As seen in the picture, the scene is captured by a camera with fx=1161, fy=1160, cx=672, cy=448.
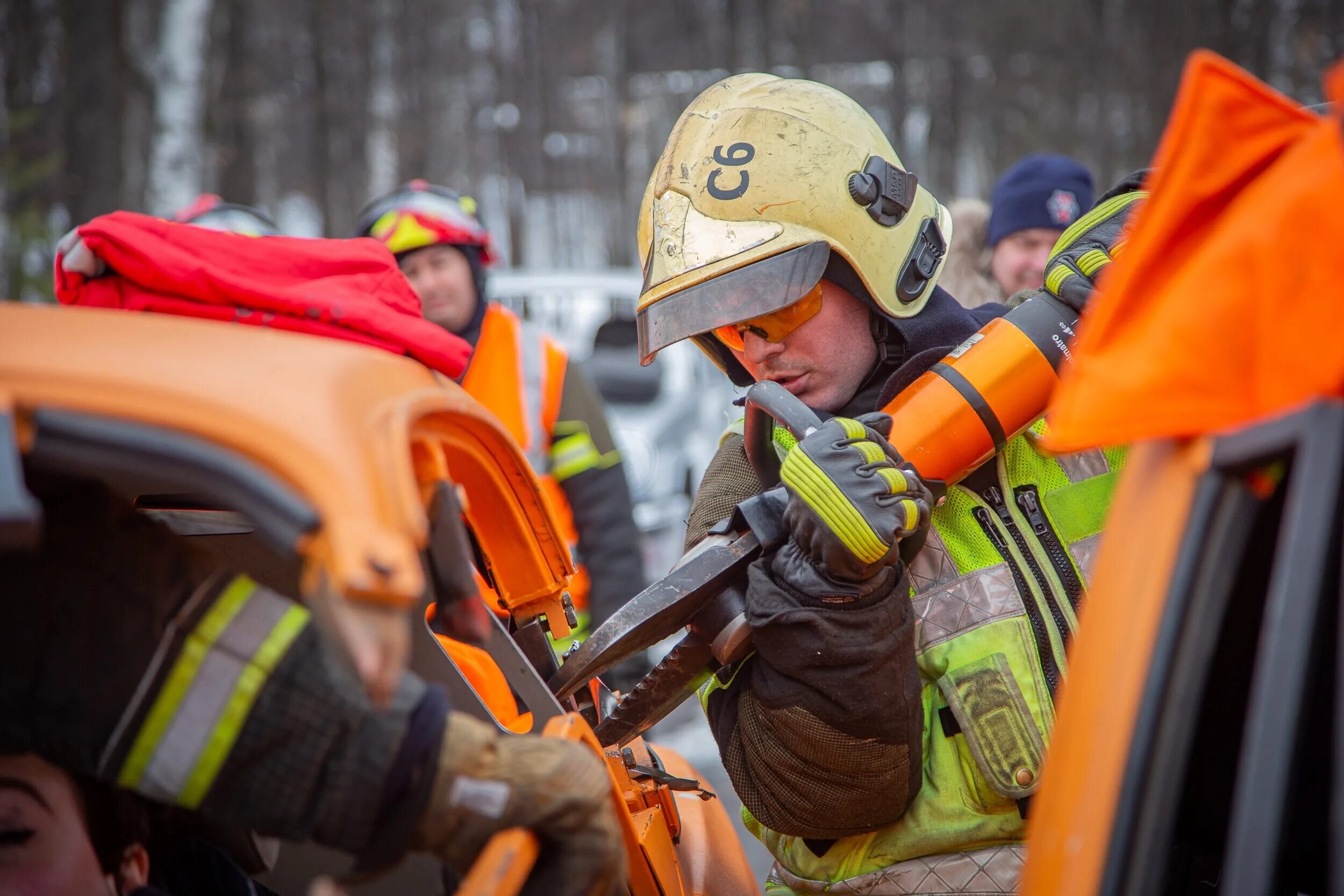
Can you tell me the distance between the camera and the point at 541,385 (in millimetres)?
3791

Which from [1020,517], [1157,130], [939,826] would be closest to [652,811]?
[939,826]

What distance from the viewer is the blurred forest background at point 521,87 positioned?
8672 millimetres

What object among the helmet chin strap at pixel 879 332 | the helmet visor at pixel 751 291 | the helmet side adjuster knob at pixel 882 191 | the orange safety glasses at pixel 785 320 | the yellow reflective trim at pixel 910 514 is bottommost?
the yellow reflective trim at pixel 910 514

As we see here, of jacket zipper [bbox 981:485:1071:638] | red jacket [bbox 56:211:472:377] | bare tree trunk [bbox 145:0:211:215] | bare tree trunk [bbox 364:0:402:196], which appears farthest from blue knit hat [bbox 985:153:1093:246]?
bare tree trunk [bbox 364:0:402:196]

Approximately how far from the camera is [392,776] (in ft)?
4.05

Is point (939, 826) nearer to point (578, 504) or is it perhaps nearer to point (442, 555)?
point (442, 555)

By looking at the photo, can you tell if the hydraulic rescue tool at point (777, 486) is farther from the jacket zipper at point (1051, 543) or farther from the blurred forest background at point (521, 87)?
the blurred forest background at point (521, 87)

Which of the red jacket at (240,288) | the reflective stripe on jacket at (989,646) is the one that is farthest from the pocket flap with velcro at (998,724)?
the red jacket at (240,288)

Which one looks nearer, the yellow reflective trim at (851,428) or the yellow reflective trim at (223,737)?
the yellow reflective trim at (223,737)

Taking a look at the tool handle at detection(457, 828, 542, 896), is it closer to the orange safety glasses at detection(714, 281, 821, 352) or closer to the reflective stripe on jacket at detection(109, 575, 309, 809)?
the reflective stripe on jacket at detection(109, 575, 309, 809)

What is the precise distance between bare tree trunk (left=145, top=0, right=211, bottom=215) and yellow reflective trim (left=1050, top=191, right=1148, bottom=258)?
737 centimetres

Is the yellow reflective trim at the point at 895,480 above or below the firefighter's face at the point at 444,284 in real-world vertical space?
above

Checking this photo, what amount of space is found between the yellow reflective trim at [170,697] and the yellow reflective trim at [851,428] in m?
0.92

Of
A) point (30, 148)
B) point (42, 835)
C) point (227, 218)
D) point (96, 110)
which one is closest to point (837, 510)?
point (42, 835)
